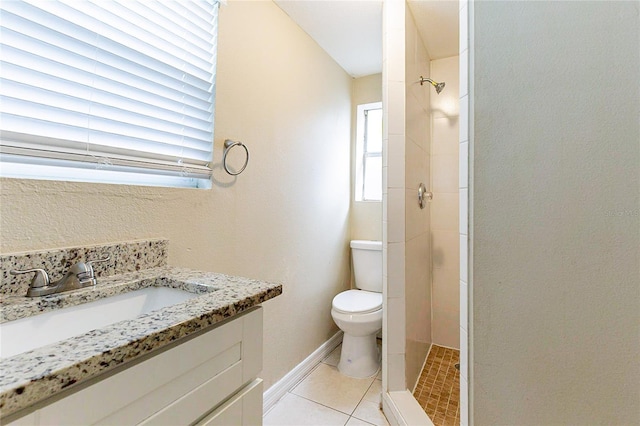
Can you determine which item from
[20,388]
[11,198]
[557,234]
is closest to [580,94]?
[557,234]

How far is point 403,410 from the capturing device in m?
1.46

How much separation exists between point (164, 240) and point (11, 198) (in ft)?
1.42

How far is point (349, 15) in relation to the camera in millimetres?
1767

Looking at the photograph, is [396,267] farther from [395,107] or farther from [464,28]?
[464,28]

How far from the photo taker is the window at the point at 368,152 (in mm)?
2596

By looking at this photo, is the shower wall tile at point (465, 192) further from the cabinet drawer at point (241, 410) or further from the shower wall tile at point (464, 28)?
the cabinet drawer at point (241, 410)

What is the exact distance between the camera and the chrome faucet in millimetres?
741

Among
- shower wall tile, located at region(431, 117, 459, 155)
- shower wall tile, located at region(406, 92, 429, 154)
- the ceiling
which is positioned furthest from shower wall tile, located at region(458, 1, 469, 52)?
shower wall tile, located at region(431, 117, 459, 155)

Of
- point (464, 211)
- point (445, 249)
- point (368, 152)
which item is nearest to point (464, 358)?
point (464, 211)

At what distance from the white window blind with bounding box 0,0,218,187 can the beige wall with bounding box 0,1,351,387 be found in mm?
70

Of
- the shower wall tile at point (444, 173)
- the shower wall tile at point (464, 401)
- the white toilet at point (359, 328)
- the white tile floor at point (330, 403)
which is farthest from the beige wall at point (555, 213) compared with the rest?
the shower wall tile at point (444, 173)

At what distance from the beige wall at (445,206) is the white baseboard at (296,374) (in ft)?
2.95

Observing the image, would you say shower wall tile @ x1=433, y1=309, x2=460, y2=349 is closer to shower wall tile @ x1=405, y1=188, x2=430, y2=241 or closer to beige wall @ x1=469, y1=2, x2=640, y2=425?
shower wall tile @ x1=405, y1=188, x2=430, y2=241

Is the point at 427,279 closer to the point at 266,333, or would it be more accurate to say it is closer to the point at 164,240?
the point at 266,333
